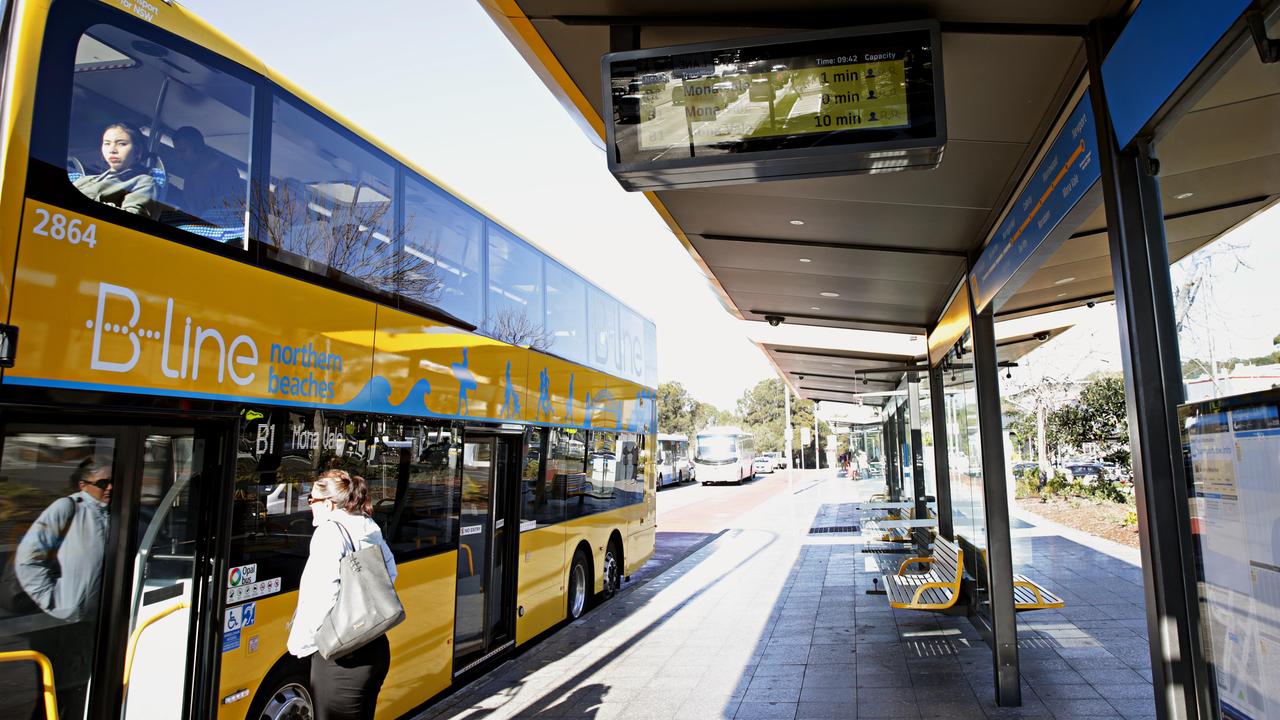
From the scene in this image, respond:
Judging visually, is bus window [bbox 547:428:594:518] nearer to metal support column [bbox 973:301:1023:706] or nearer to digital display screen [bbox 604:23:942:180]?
metal support column [bbox 973:301:1023:706]

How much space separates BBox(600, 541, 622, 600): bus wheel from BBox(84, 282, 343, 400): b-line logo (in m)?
6.23

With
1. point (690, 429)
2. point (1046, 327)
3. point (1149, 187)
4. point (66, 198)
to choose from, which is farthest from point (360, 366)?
point (690, 429)

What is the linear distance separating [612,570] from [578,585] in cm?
133

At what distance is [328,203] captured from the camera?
4.86 metres

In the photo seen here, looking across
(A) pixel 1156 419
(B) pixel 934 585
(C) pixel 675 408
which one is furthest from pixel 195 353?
(C) pixel 675 408

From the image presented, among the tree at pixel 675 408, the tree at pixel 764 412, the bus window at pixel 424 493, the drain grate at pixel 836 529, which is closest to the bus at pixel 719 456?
the drain grate at pixel 836 529

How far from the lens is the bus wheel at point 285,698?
418 centimetres

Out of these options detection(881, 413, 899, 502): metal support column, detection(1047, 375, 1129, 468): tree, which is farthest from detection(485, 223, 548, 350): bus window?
detection(1047, 375, 1129, 468): tree

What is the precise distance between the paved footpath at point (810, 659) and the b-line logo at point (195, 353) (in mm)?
2810

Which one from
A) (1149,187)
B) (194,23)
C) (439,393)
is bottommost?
(439,393)

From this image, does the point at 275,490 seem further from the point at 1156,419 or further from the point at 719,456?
the point at 719,456

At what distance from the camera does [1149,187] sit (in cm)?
305

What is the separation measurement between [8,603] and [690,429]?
92.4 m

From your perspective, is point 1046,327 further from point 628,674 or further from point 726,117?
point 726,117
